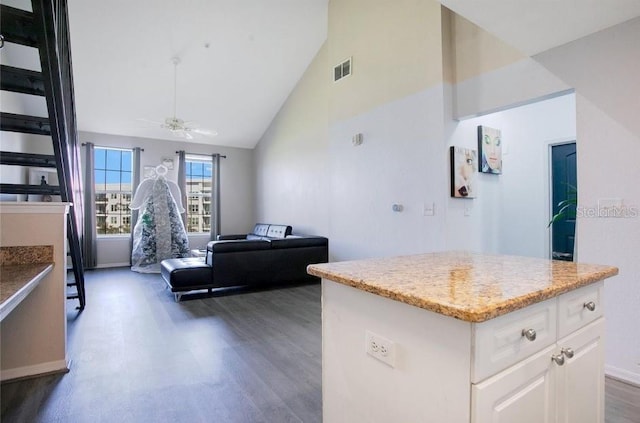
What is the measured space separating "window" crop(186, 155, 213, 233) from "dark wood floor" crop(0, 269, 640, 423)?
13.3 ft

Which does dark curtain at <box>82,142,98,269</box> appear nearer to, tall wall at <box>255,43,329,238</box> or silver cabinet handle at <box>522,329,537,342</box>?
tall wall at <box>255,43,329,238</box>

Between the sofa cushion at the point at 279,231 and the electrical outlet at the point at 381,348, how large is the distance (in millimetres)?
5064

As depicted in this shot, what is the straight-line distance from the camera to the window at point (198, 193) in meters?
7.98

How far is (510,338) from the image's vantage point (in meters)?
0.98

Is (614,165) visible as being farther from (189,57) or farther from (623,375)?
(189,57)

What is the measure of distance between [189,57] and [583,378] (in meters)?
6.09

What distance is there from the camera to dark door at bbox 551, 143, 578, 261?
4004 millimetres

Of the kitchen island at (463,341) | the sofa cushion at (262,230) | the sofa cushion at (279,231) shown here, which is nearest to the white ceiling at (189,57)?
the sofa cushion at (262,230)

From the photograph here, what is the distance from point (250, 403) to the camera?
6.67 feet

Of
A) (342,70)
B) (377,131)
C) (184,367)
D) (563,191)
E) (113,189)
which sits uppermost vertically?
(342,70)

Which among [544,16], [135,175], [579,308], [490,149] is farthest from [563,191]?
[135,175]

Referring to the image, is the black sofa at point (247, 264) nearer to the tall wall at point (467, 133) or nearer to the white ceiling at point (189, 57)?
the tall wall at point (467, 133)

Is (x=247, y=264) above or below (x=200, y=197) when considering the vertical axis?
below

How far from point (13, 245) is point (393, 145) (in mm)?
3602
